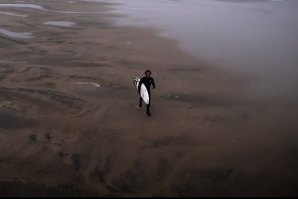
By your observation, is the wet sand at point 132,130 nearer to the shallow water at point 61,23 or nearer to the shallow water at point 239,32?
the shallow water at point 239,32

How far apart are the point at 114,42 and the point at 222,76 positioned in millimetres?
5937

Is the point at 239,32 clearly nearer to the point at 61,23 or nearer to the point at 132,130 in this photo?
the point at 61,23

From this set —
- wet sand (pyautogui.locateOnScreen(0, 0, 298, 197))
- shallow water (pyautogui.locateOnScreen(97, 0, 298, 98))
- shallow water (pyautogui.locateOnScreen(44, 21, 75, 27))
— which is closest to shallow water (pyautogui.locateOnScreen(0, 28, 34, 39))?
wet sand (pyautogui.locateOnScreen(0, 0, 298, 197))

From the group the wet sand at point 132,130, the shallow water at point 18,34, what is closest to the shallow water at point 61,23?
the shallow water at point 18,34

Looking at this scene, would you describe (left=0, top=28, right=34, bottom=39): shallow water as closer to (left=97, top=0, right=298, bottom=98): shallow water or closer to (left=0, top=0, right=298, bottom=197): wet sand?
(left=0, top=0, right=298, bottom=197): wet sand

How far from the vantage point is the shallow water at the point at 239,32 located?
534 inches

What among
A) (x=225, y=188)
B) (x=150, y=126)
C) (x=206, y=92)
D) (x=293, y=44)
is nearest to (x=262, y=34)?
(x=293, y=44)

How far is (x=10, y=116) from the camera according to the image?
9500 millimetres

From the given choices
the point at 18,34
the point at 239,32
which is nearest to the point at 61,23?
the point at 18,34

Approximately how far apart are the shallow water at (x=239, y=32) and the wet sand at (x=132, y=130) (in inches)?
39.9

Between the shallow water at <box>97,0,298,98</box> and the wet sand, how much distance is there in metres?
1.01

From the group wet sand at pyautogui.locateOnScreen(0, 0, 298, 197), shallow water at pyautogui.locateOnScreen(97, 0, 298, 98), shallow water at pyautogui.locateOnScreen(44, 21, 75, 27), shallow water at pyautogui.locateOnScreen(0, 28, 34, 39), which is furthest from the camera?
shallow water at pyautogui.locateOnScreen(44, 21, 75, 27)

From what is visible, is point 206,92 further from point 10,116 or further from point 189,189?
point 10,116

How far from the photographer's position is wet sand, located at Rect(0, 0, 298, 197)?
7141 mm
